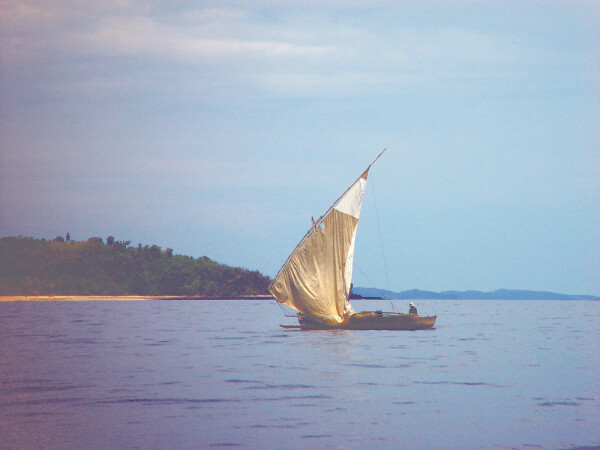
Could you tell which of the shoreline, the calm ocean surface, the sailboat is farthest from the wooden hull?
the shoreline

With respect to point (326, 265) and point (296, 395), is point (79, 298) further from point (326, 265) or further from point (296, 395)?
point (296, 395)

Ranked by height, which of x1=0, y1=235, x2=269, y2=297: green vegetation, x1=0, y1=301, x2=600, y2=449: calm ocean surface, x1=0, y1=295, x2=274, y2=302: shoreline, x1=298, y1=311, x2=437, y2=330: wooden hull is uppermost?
x1=0, y1=235, x2=269, y2=297: green vegetation

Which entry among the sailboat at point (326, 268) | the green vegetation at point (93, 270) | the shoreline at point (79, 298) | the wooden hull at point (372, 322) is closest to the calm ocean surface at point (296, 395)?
the sailboat at point (326, 268)

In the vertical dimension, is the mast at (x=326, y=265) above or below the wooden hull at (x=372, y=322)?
above

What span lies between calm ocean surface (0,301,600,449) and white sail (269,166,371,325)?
5032 mm

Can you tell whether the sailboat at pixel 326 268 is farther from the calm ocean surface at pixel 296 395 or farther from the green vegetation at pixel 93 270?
the green vegetation at pixel 93 270

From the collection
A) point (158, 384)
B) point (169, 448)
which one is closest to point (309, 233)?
point (158, 384)

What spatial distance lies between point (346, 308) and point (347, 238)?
555 cm

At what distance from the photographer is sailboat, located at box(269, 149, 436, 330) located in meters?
55.6

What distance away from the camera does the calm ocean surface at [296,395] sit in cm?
2027

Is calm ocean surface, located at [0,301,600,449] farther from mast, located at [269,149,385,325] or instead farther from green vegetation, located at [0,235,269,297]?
green vegetation, located at [0,235,269,297]

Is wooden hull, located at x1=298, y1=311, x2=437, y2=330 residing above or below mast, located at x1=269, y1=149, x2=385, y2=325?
below

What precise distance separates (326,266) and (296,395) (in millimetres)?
28426

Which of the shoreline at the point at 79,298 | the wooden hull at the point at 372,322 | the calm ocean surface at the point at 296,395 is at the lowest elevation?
the calm ocean surface at the point at 296,395
